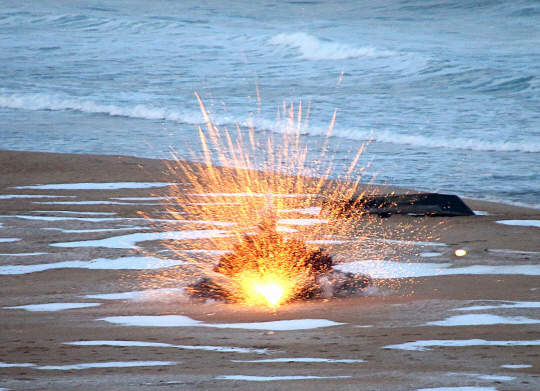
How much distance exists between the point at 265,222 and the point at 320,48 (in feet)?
72.3

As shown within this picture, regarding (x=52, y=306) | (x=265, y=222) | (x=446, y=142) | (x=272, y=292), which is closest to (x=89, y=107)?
(x=446, y=142)

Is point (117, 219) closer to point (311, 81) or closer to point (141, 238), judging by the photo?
point (141, 238)

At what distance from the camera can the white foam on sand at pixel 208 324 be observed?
3.83 m

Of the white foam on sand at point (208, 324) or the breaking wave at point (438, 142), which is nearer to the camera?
the white foam on sand at point (208, 324)

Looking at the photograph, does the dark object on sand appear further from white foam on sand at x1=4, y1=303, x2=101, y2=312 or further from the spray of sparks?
white foam on sand at x1=4, y1=303, x2=101, y2=312

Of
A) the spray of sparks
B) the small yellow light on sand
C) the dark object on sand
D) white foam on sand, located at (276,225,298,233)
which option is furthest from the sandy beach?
white foam on sand, located at (276,225,298,233)

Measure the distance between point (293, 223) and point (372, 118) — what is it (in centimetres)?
879

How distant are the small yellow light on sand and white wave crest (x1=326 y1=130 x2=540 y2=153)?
8647 mm

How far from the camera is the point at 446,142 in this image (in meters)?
12.8

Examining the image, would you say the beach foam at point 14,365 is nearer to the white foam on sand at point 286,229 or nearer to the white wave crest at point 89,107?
the white foam on sand at point 286,229

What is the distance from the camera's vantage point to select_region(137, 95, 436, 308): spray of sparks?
4.68 metres

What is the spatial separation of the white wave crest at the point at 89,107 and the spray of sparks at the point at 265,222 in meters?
3.04

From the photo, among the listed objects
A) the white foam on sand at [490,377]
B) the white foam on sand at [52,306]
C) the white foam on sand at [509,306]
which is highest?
the white foam on sand at [490,377]

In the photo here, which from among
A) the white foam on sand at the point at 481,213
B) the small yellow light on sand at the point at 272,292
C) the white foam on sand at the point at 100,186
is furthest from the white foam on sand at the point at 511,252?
the white foam on sand at the point at 100,186
